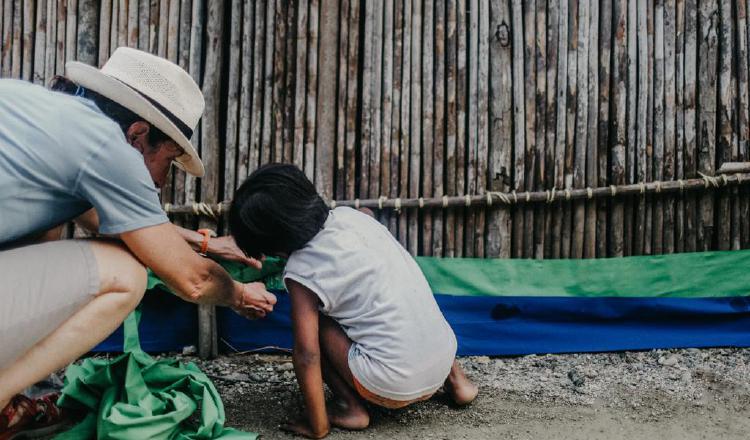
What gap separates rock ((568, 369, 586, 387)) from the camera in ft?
11.5

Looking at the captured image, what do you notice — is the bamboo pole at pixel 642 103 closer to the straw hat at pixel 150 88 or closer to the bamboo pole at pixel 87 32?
the straw hat at pixel 150 88

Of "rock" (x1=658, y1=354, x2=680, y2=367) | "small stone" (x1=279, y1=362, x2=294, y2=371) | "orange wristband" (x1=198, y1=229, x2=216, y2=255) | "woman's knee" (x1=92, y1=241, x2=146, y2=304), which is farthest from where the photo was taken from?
"small stone" (x1=279, y1=362, x2=294, y2=371)

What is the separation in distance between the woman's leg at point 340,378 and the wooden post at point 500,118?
44.8 inches

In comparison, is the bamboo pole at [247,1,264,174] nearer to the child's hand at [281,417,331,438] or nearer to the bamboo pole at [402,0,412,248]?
the bamboo pole at [402,0,412,248]

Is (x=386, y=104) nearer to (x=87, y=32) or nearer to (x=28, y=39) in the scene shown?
(x=87, y=32)

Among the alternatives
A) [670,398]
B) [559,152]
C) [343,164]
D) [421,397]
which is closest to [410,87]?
[343,164]

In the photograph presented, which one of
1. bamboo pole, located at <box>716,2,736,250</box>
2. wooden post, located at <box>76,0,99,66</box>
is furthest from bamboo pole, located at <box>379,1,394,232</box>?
bamboo pole, located at <box>716,2,736,250</box>

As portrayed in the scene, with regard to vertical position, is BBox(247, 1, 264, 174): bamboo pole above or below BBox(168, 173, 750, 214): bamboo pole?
above

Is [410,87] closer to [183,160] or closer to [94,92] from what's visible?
[183,160]

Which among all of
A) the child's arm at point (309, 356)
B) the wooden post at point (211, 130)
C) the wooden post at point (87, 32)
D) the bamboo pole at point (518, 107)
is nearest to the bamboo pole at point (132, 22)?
the wooden post at point (87, 32)

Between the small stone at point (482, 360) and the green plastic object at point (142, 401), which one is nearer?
the green plastic object at point (142, 401)

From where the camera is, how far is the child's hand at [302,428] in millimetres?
2969

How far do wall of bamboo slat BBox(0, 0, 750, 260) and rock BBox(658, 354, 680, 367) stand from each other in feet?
1.75

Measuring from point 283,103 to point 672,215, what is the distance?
201 cm
